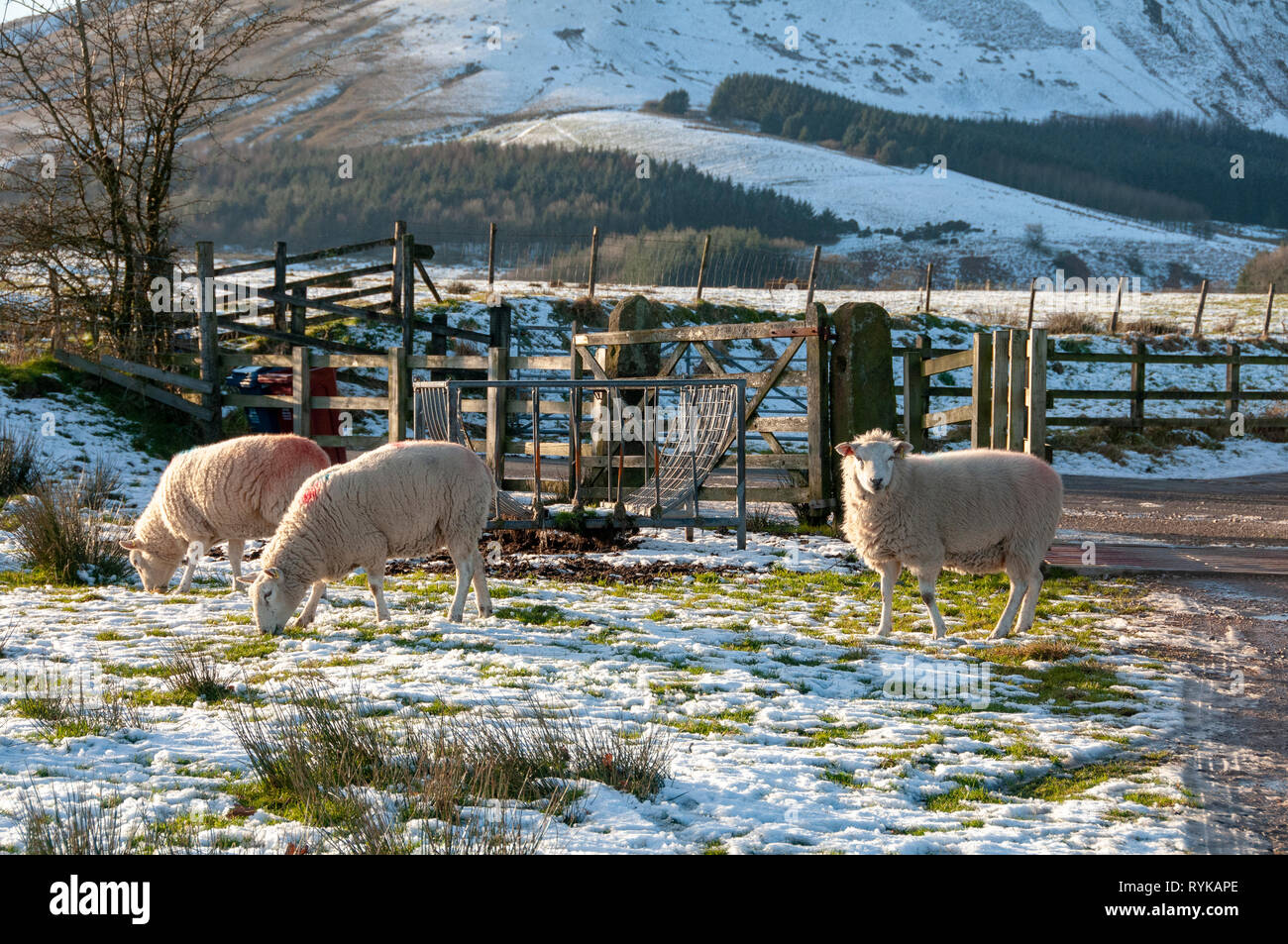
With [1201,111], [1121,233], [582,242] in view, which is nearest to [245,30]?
[582,242]

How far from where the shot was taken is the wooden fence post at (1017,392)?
9.45 m

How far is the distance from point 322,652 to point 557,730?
8.19 ft

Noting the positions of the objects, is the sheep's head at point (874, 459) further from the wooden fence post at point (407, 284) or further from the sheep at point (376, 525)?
the wooden fence post at point (407, 284)

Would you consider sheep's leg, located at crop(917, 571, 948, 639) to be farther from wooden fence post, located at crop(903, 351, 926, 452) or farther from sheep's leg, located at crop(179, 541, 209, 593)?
sheep's leg, located at crop(179, 541, 209, 593)

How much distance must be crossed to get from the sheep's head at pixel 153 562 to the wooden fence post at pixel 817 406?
230 inches

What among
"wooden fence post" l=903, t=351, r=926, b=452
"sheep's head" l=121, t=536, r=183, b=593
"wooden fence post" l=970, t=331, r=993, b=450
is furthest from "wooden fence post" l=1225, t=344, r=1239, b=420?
"sheep's head" l=121, t=536, r=183, b=593

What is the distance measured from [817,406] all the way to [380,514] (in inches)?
200

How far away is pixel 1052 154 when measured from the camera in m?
112

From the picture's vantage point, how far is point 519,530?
1148cm

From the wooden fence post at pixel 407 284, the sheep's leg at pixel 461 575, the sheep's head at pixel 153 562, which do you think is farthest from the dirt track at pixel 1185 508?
the wooden fence post at pixel 407 284

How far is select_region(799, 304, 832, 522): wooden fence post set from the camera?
1116 cm

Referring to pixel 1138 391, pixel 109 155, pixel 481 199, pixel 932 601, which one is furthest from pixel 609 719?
pixel 481 199

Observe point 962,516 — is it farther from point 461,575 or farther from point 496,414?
point 496,414
